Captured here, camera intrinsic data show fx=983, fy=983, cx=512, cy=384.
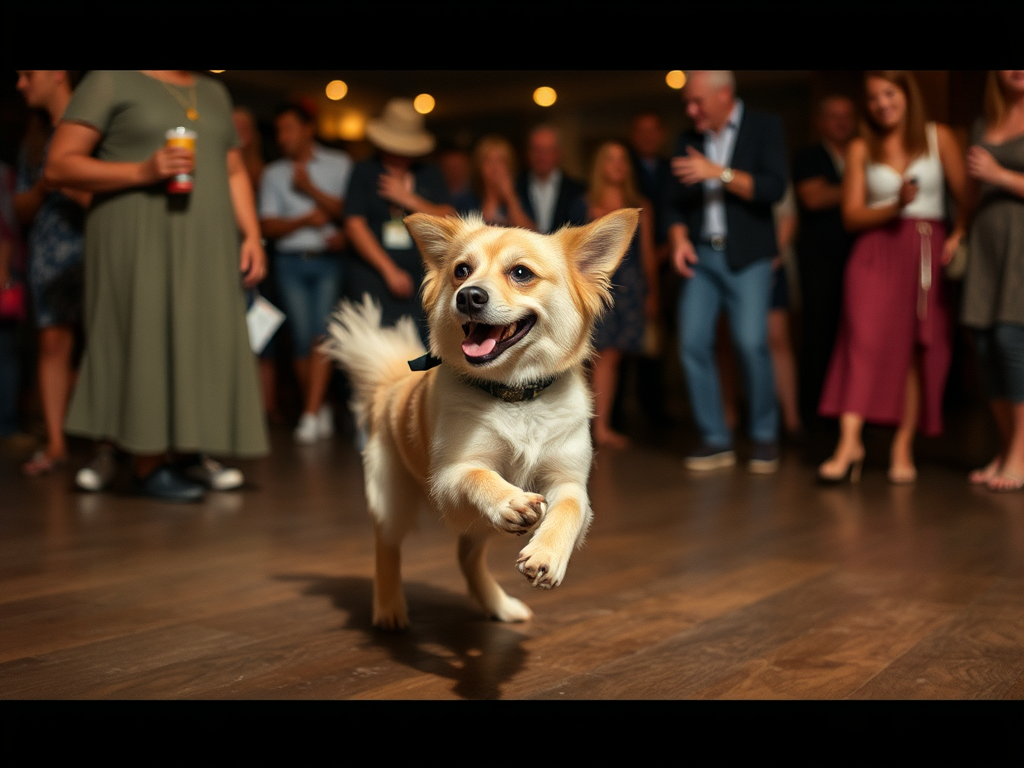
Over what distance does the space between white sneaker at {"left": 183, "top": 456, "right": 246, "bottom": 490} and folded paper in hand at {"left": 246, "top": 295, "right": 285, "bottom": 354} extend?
1.77ft

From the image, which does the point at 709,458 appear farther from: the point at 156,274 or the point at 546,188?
the point at 156,274

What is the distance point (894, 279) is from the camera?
4457 millimetres

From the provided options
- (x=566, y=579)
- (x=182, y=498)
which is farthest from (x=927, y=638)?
(x=182, y=498)

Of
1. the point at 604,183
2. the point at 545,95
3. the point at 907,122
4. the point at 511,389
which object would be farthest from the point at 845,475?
the point at 545,95

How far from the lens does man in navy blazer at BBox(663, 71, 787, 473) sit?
4785 mm

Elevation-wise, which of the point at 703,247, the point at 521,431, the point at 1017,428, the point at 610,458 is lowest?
the point at 610,458

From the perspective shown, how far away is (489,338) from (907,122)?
127 inches

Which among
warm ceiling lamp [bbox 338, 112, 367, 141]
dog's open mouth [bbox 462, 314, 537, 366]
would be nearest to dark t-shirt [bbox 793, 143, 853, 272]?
dog's open mouth [bbox 462, 314, 537, 366]

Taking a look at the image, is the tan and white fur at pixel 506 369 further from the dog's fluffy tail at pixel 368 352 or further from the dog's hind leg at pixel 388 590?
the dog's fluffy tail at pixel 368 352

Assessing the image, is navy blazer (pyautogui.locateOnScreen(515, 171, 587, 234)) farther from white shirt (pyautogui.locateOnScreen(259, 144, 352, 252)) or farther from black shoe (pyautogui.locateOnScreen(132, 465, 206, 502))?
black shoe (pyautogui.locateOnScreen(132, 465, 206, 502))

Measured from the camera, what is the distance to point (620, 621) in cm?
236

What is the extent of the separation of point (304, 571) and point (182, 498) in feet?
3.99

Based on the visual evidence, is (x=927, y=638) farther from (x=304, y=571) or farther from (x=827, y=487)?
(x=827, y=487)

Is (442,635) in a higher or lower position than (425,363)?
lower
